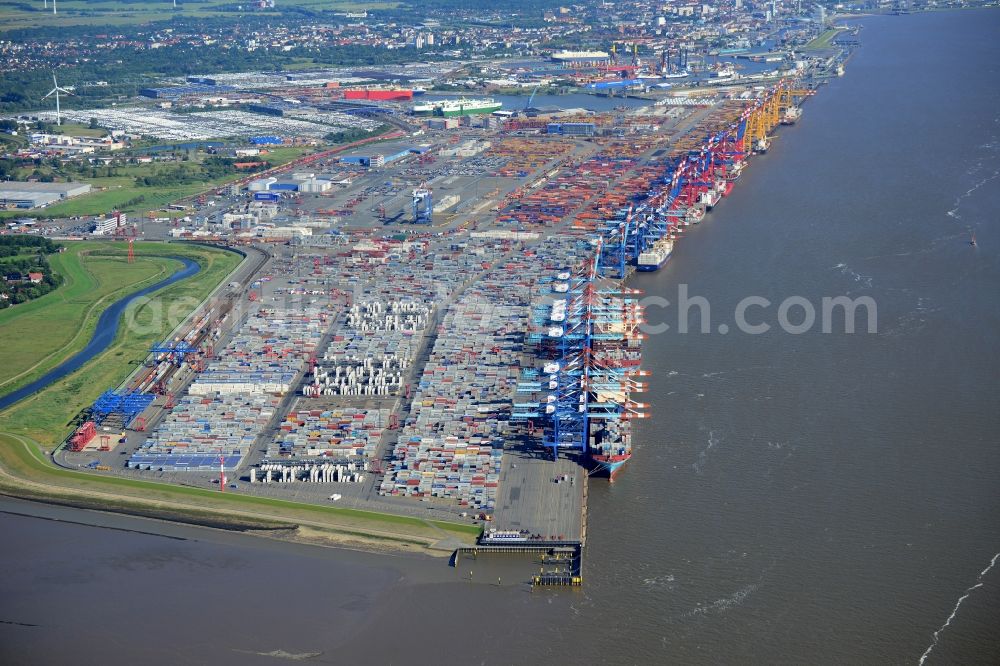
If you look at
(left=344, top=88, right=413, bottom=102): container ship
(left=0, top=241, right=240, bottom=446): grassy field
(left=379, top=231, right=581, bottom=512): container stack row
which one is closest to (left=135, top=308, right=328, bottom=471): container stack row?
(left=0, top=241, right=240, bottom=446): grassy field

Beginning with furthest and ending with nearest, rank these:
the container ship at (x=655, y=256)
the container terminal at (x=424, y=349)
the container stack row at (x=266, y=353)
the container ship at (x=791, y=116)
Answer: the container ship at (x=791, y=116) < the container ship at (x=655, y=256) < the container stack row at (x=266, y=353) < the container terminal at (x=424, y=349)

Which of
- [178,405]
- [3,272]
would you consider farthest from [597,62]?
[178,405]

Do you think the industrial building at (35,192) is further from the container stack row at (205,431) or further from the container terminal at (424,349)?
the container stack row at (205,431)

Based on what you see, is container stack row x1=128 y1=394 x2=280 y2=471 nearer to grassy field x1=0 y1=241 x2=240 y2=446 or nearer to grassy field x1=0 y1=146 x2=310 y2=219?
grassy field x1=0 y1=241 x2=240 y2=446

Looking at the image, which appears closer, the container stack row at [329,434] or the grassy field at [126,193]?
the container stack row at [329,434]

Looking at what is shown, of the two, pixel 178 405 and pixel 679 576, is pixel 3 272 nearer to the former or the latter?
pixel 178 405

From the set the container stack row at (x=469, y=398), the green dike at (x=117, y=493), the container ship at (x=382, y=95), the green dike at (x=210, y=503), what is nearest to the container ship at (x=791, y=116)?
the container ship at (x=382, y=95)
